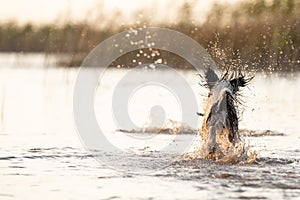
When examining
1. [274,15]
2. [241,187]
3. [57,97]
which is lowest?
[241,187]

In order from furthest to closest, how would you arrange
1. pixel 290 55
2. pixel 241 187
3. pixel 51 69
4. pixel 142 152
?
1. pixel 51 69
2. pixel 290 55
3. pixel 142 152
4. pixel 241 187

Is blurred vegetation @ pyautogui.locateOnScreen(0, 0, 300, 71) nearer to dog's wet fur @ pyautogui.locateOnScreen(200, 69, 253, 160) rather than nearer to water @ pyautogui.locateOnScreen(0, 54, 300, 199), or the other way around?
water @ pyautogui.locateOnScreen(0, 54, 300, 199)

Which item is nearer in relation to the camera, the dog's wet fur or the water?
the water

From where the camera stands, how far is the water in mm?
8789

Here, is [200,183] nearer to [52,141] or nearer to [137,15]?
[52,141]

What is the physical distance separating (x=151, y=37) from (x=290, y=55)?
5.33 m

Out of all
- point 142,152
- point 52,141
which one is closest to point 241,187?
point 142,152

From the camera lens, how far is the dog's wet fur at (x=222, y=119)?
10.6m

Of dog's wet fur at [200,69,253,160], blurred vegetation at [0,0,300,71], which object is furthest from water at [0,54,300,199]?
blurred vegetation at [0,0,300,71]

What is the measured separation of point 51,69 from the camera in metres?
28.2

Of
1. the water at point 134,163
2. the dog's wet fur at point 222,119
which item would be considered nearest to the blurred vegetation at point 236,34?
the water at point 134,163

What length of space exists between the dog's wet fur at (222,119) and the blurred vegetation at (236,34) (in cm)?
504

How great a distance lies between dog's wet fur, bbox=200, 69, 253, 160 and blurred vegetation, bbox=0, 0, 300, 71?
5.04 metres

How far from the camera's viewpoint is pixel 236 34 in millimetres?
20625
